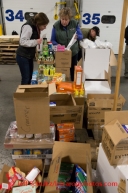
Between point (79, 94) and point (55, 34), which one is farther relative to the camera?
point (55, 34)

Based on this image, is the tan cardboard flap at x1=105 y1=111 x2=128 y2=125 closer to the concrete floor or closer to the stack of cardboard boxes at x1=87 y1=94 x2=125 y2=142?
the stack of cardboard boxes at x1=87 y1=94 x2=125 y2=142

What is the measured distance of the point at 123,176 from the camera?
1.16m

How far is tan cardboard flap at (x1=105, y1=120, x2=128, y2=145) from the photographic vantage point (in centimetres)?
117

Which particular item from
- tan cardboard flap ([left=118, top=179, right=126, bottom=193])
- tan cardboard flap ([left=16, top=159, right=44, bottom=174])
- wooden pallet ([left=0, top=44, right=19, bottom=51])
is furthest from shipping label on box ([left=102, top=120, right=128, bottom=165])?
wooden pallet ([left=0, top=44, right=19, bottom=51])

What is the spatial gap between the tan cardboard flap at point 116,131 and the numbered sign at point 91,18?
5301 mm

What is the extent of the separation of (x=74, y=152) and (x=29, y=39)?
5.85ft

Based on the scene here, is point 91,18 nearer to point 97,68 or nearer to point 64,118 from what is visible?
point 97,68

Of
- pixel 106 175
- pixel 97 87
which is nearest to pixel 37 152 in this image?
pixel 106 175

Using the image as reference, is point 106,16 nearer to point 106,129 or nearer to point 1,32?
point 1,32

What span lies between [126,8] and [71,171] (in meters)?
1.24

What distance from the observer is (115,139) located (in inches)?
46.7

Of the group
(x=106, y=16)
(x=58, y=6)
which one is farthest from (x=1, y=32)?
(x=106, y=16)

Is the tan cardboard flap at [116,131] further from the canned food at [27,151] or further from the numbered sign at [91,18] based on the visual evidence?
the numbered sign at [91,18]

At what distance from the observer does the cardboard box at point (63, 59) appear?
3.01 m
